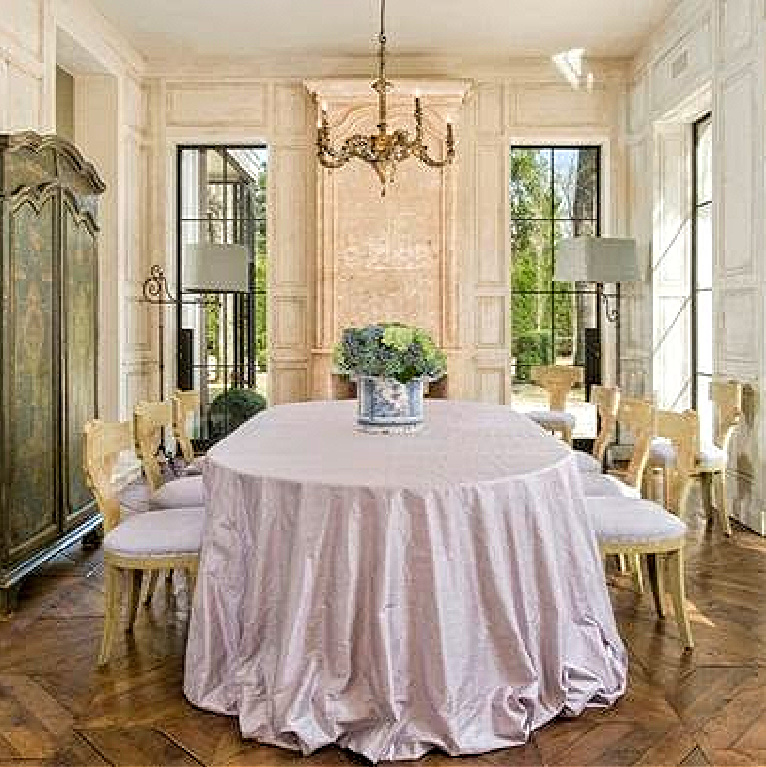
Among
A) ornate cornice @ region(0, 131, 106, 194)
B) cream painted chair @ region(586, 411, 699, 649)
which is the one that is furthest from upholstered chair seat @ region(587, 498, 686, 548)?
ornate cornice @ region(0, 131, 106, 194)

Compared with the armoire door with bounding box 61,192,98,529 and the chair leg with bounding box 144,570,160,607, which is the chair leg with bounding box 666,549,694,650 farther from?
the armoire door with bounding box 61,192,98,529

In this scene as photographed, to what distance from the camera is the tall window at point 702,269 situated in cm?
699

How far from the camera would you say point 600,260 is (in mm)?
7414

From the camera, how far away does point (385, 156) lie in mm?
4816

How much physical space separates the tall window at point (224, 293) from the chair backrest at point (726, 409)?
4.31 m

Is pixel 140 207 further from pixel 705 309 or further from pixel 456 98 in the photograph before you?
pixel 705 309

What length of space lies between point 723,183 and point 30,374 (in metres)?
4.32

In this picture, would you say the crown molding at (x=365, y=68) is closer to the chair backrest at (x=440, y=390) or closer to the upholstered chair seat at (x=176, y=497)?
the chair backrest at (x=440, y=390)

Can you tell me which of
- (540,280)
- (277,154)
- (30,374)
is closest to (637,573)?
(30,374)

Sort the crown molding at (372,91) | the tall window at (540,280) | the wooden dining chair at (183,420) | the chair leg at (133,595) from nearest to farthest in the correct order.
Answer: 1. the chair leg at (133,595)
2. the wooden dining chair at (183,420)
3. the crown molding at (372,91)
4. the tall window at (540,280)

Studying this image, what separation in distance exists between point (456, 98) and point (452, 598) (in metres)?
6.19

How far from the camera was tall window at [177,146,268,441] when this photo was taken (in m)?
8.69

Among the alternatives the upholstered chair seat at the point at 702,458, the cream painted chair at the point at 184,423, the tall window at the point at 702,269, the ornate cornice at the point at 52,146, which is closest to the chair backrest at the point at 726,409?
the upholstered chair seat at the point at 702,458

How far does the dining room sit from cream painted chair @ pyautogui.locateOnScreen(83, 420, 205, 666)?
0.02 m
